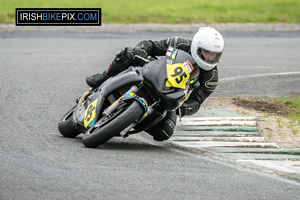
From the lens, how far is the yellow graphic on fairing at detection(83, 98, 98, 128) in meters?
8.04

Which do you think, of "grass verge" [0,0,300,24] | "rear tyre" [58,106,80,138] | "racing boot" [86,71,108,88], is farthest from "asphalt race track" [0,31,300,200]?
"grass verge" [0,0,300,24]

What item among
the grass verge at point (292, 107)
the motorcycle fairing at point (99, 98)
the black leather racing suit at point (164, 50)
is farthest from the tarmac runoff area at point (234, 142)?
the motorcycle fairing at point (99, 98)

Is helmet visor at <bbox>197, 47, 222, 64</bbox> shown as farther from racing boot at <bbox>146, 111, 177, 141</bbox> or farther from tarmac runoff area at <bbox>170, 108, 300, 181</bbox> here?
tarmac runoff area at <bbox>170, 108, 300, 181</bbox>

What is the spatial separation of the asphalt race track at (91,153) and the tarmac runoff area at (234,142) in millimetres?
243

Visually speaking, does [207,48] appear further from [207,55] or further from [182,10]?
[182,10]

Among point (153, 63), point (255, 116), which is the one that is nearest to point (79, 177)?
point (153, 63)

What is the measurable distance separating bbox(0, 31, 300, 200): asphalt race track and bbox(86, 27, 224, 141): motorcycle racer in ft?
0.98

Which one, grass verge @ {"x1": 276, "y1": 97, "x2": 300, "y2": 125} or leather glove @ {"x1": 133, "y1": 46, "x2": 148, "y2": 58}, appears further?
grass verge @ {"x1": 276, "y1": 97, "x2": 300, "y2": 125}

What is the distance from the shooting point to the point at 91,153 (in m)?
7.47

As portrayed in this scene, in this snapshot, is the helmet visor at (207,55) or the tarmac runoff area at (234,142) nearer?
the tarmac runoff area at (234,142)

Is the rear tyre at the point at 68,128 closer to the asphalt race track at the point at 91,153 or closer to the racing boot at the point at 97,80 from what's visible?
the asphalt race track at the point at 91,153

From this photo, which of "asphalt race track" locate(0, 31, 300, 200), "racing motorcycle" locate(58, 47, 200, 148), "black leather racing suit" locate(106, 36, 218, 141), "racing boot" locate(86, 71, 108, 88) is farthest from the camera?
"racing boot" locate(86, 71, 108, 88)

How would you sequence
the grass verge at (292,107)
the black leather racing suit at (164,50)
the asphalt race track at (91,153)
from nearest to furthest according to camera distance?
the asphalt race track at (91,153) < the black leather racing suit at (164,50) < the grass verge at (292,107)

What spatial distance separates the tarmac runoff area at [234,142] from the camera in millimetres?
7535
